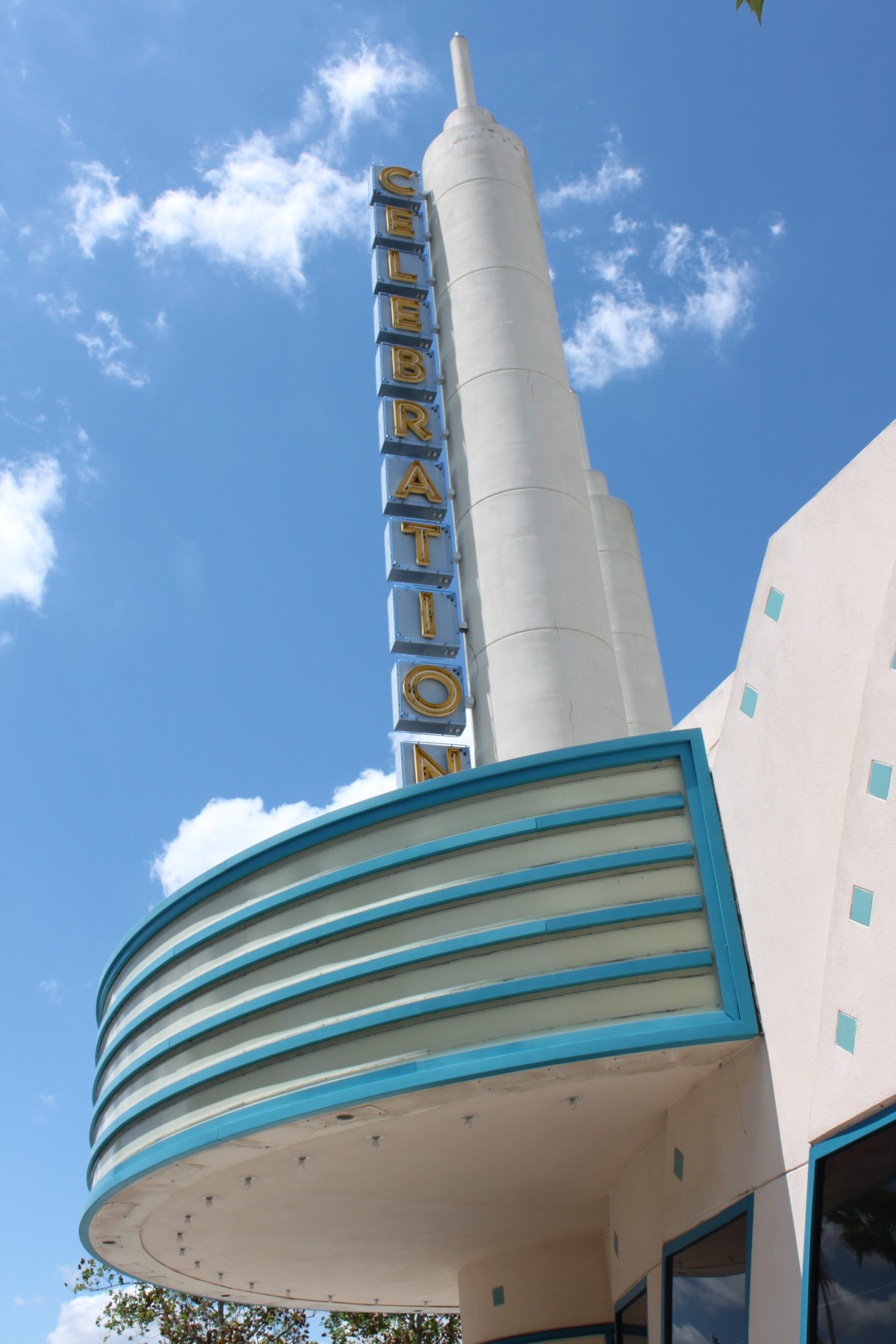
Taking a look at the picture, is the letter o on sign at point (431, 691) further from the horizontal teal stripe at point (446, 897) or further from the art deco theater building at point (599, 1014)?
the horizontal teal stripe at point (446, 897)

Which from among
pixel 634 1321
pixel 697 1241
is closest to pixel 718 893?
pixel 697 1241

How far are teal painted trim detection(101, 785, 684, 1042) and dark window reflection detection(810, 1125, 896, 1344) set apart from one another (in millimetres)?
3887

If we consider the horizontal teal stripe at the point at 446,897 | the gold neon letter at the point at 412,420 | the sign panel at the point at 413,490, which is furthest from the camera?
the gold neon letter at the point at 412,420

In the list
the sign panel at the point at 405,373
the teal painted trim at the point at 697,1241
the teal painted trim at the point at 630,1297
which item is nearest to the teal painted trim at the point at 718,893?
the teal painted trim at the point at 697,1241

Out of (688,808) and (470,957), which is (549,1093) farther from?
(688,808)

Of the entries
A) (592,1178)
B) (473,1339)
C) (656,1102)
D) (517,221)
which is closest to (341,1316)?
(473,1339)

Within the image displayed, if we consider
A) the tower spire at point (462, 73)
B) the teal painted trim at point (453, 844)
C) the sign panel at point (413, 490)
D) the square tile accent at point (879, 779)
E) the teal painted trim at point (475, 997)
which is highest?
the tower spire at point (462, 73)

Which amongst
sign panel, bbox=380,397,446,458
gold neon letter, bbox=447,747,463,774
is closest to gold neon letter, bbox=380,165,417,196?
sign panel, bbox=380,397,446,458

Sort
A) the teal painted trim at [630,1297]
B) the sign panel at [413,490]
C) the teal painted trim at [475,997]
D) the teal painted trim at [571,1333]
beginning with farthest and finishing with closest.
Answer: the sign panel at [413,490], the teal painted trim at [571,1333], the teal painted trim at [630,1297], the teal painted trim at [475,997]

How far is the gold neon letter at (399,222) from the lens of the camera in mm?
24719

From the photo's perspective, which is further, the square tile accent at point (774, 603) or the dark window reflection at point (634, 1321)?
the dark window reflection at point (634, 1321)

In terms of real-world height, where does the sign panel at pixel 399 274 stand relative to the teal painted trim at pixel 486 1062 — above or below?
above

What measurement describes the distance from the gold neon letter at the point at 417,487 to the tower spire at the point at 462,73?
10277mm

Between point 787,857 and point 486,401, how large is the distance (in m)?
13.4
